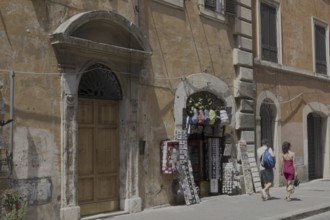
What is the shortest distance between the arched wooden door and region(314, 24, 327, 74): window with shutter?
35.4 feet

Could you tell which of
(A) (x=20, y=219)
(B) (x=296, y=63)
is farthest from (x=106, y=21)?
(B) (x=296, y=63)

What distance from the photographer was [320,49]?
66.1 feet

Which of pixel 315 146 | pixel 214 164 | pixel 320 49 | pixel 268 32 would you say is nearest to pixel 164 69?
pixel 214 164

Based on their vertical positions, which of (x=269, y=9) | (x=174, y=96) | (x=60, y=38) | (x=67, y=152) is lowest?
(x=67, y=152)

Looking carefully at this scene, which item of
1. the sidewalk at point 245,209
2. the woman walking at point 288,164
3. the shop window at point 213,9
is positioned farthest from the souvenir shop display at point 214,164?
the shop window at point 213,9

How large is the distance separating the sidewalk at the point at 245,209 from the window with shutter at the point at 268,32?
4441 mm

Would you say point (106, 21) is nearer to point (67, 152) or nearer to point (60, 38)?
point (60, 38)

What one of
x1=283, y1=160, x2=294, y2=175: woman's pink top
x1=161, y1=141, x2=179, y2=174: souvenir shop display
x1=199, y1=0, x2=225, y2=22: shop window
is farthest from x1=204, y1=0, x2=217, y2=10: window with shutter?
x1=283, y1=160, x2=294, y2=175: woman's pink top

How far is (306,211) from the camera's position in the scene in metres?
11.8

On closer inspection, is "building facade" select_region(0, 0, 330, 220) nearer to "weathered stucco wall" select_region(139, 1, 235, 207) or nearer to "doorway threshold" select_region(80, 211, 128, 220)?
"weathered stucco wall" select_region(139, 1, 235, 207)

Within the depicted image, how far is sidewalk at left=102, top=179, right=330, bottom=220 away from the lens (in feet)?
35.7

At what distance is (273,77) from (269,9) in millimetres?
2183

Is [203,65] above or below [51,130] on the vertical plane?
above

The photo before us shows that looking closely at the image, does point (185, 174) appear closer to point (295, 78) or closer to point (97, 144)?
point (97, 144)
